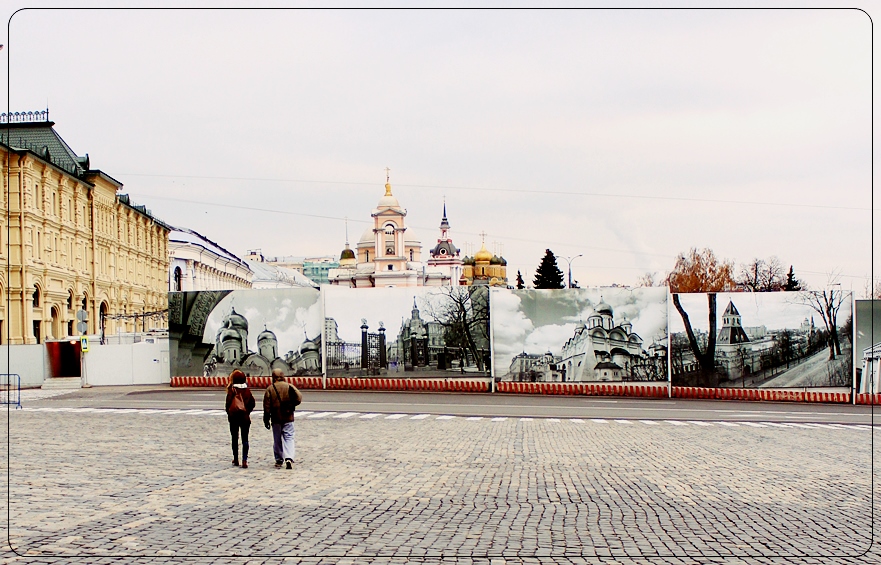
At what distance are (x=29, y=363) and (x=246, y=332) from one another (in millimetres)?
11546

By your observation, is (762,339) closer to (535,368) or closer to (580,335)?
(580,335)

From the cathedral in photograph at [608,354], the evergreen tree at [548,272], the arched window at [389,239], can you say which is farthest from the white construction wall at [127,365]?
the arched window at [389,239]

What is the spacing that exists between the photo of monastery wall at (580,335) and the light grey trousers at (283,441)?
2734cm

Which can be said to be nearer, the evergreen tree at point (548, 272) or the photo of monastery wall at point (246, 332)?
the photo of monastery wall at point (246, 332)

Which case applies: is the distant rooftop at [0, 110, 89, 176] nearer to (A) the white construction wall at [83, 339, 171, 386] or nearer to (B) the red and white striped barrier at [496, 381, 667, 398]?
(A) the white construction wall at [83, 339, 171, 386]

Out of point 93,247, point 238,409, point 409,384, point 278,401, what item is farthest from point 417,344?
point 93,247

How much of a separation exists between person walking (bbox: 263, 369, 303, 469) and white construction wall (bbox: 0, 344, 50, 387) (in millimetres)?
36558

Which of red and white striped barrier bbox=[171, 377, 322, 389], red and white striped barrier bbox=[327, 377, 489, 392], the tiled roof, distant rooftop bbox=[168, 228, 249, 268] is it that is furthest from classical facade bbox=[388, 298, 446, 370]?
distant rooftop bbox=[168, 228, 249, 268]

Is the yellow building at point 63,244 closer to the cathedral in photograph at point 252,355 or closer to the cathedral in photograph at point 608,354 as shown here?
the cathedral in photograph at point 252,355

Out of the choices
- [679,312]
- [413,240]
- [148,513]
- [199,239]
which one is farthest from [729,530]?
[413,240]

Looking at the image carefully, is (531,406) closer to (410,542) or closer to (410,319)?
(410,319)

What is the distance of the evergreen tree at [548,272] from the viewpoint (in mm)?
123250

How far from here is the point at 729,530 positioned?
9.73 meters

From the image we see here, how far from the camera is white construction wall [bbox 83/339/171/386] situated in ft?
156
